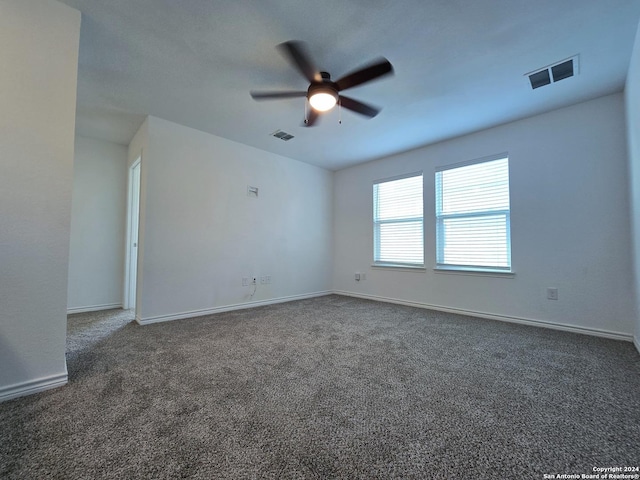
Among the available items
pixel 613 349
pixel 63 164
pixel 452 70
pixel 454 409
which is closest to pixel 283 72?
pixel 452 70

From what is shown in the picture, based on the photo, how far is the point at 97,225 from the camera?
3.92m

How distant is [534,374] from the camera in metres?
1.95

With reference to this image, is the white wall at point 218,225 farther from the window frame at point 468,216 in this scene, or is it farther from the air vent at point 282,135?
the window frame at point 468,216

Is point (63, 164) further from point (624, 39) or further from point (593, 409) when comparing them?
point (624, 39)

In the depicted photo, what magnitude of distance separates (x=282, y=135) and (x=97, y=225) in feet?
9.81

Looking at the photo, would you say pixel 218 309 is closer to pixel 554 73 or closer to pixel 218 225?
pixel 218 225

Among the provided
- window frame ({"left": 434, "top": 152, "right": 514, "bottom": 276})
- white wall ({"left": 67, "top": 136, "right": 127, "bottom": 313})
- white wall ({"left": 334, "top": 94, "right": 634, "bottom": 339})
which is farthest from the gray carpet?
white wall ({"left": 67, "top": 136, "right": 127, "bottom": 313})

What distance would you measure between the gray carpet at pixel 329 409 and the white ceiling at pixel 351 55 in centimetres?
247

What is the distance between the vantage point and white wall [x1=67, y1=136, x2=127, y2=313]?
3760 mm

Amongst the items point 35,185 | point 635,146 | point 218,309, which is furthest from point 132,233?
point 635,146

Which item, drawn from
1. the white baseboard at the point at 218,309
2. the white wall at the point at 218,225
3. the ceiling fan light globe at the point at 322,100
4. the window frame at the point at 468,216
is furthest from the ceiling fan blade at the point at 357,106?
the white baseboard at the point at 218,309

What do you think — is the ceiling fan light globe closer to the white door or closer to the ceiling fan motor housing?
the ceiling fan motor housing

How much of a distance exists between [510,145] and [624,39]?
137 centimetres

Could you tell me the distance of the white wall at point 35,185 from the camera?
1.62m
